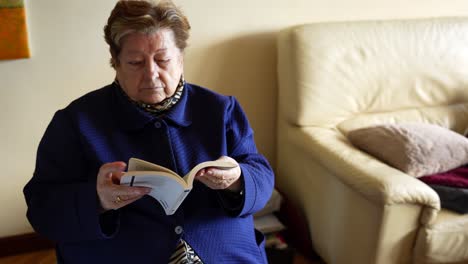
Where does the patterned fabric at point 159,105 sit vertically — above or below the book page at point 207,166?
above

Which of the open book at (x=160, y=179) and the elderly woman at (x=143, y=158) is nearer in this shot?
the open book at (x=160, y=179)

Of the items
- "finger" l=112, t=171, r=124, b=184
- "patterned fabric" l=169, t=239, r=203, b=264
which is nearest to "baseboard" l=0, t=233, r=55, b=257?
"patterned fabric" l=169, t=239, r=203, b=264

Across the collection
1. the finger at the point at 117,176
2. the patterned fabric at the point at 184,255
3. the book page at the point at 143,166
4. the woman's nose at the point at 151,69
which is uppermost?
the woman's nose at the point at 151,69

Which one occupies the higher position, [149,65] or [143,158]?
[149,65]

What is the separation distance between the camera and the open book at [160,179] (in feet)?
2.82

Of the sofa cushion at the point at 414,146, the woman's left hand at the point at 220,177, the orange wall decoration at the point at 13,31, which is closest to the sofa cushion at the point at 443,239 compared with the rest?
the sofa cushion at the point at 414,146

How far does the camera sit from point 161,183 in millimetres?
896

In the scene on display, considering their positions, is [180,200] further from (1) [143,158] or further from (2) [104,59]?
(2) [104,59]

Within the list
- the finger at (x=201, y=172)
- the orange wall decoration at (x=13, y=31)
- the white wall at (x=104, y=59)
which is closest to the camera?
the finger at (x=201, y=172)

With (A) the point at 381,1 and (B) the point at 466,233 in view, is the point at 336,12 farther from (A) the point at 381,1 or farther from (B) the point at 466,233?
(B) the point at 466,233

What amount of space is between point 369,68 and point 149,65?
3.86 feet

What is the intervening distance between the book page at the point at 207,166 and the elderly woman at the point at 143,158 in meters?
0.03

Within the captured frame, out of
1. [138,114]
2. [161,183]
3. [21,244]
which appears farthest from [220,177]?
[21,244]

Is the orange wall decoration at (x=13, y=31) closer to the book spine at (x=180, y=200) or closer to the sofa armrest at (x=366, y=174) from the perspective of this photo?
the book spine at (x=180, y=200)
